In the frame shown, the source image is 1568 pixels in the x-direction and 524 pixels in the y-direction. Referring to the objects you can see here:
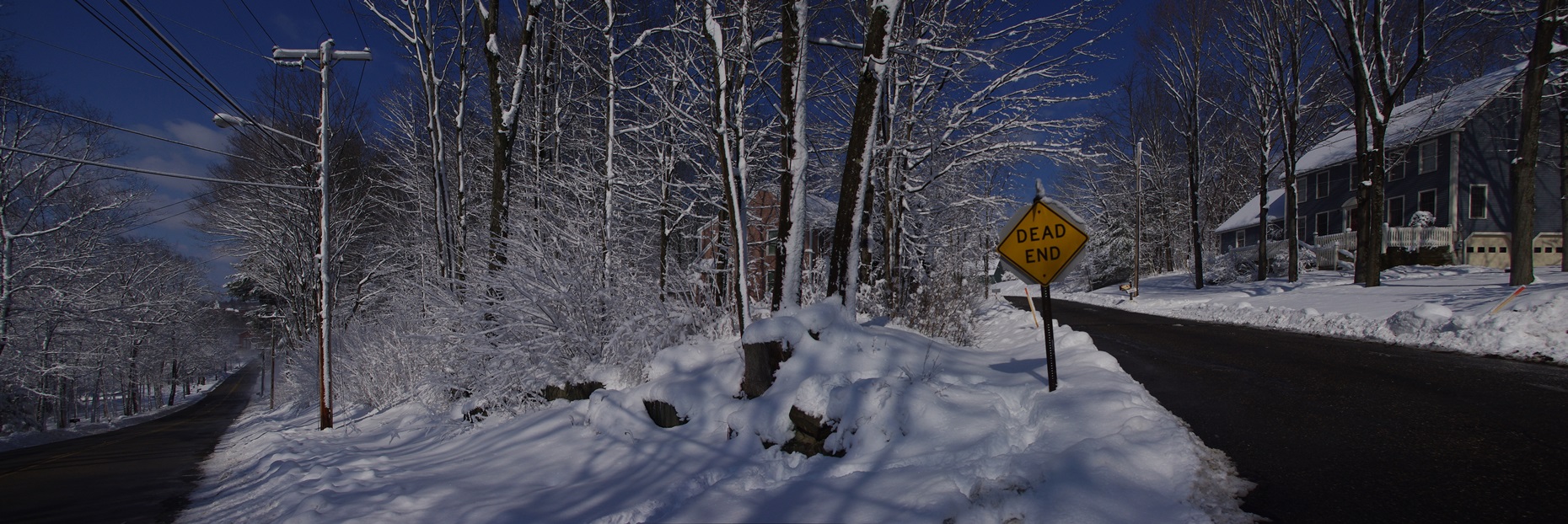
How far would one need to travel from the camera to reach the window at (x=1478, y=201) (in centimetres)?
2577

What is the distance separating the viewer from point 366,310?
2711 centimetres

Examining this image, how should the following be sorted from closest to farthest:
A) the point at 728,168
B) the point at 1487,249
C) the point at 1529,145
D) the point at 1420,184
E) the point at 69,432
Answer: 1. the point at 728,168
2. the point at 1529,145
3. the point at 69,432
4. the point at 1487,249
5. the point at 1420,184

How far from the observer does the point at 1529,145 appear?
13688 millimetres

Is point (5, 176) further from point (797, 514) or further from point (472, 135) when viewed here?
point (797, 514)

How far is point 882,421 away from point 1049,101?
921 centimetres

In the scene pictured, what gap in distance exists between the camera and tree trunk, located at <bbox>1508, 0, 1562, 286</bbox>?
1291 centimetres

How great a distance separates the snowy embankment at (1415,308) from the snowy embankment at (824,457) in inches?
236

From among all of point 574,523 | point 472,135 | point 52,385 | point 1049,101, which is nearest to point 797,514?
point 574,523

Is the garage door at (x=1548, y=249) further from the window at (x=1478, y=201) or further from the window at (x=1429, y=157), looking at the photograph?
the window at (x=1429, y=157)

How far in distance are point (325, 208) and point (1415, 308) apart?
1904cm

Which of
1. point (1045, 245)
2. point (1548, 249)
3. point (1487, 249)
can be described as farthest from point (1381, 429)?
point (1548, 249)

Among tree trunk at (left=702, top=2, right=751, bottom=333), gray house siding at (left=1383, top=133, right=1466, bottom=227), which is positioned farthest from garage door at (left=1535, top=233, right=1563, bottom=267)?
tree trunk at (left=702, top=2, right=751, bottom=333)

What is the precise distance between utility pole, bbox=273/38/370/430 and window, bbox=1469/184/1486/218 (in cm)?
3718

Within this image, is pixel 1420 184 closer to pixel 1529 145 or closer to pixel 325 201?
pixel 1529 145
